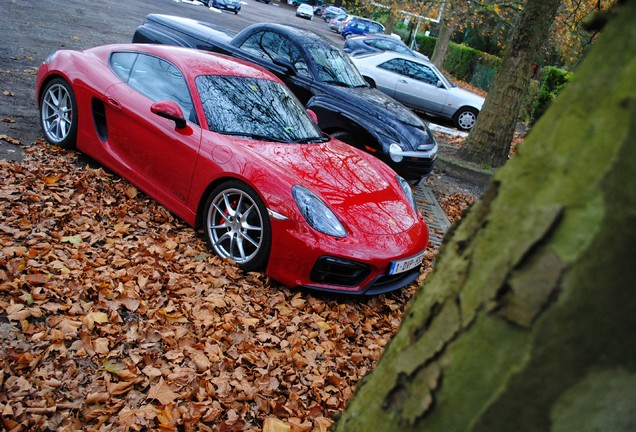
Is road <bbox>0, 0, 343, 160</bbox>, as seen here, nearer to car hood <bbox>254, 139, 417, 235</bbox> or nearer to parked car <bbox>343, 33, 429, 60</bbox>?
car hood <bbox>254, 139, 417, 235</bbox>

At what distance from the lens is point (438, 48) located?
83.9 feet

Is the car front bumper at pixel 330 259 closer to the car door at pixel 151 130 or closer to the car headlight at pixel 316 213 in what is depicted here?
the car headlight at pixel 316 213

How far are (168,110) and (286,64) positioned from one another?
3.60 m

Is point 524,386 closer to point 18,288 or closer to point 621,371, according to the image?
point 621,371

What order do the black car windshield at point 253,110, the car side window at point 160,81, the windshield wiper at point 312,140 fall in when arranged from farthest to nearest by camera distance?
the windshield wiper at point 312,140
the car side window at point 160,81
the black car windshield at point 253,110

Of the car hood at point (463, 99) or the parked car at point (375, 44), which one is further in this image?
the parked car at point (375, 44)

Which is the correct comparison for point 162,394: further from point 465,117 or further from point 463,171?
point 465,117

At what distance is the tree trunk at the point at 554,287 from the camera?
0.80 metres

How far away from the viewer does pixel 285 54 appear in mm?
7754

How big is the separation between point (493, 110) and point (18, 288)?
8350mm

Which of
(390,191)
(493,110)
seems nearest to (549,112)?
(390,191)

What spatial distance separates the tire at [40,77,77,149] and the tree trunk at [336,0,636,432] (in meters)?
5.24

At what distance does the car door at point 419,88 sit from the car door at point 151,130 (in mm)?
9568

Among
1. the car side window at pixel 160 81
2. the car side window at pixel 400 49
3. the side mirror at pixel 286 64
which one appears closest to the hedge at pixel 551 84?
the car side window at pixel 400 49
